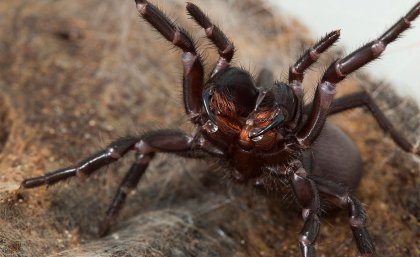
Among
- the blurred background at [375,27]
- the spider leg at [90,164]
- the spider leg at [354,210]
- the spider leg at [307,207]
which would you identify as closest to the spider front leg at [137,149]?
the spider leg at [90,164]

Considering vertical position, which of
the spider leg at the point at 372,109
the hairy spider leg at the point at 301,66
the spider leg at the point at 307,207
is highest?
the hairy spider leg at the point at 301,66

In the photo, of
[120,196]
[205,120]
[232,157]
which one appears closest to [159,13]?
[205,120]

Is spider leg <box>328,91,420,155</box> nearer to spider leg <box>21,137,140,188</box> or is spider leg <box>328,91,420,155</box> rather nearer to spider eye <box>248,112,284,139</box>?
spider eye <box>248,112,284,139</box>

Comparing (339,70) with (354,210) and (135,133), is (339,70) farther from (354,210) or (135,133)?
(135,133)

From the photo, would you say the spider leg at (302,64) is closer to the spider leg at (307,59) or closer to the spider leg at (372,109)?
the spider leg at (307,59)

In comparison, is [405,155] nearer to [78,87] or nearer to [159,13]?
[159,13]
